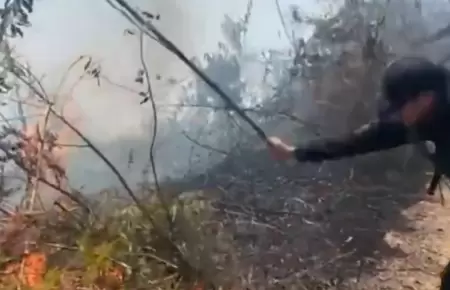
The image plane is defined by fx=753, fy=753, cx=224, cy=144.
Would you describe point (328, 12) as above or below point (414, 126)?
above

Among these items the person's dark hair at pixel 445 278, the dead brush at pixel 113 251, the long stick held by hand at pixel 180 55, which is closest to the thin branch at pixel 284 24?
the long stick held by hand at pixel 180 55

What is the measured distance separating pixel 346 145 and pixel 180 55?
25cm

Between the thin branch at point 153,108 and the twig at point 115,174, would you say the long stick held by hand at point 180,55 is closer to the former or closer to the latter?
the thin branch at point 153,108

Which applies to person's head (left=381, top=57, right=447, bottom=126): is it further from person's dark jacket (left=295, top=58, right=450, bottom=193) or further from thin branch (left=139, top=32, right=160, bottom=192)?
thin branch (left=139, top=32, right=160, bottom=192)

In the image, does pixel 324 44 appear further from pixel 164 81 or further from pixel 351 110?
pixel 164 81

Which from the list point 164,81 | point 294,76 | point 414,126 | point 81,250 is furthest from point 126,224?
point 414,126

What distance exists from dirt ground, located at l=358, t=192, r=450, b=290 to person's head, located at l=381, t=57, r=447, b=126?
0.40 ft

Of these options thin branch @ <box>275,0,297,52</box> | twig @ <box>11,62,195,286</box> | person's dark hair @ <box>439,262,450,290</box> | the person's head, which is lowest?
person's dark hair @ <box>439,262,450,290</box>

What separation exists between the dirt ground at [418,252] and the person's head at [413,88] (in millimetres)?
123

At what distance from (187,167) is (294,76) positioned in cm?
19

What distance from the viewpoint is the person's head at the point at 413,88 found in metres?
0.96


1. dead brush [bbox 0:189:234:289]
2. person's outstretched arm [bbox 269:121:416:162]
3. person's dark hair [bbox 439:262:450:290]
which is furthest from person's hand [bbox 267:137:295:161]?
person's dark hair [bbox 439:262:450:290]

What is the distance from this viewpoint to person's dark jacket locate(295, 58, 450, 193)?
3.17 feet

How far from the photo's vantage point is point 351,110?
1.00 meters
